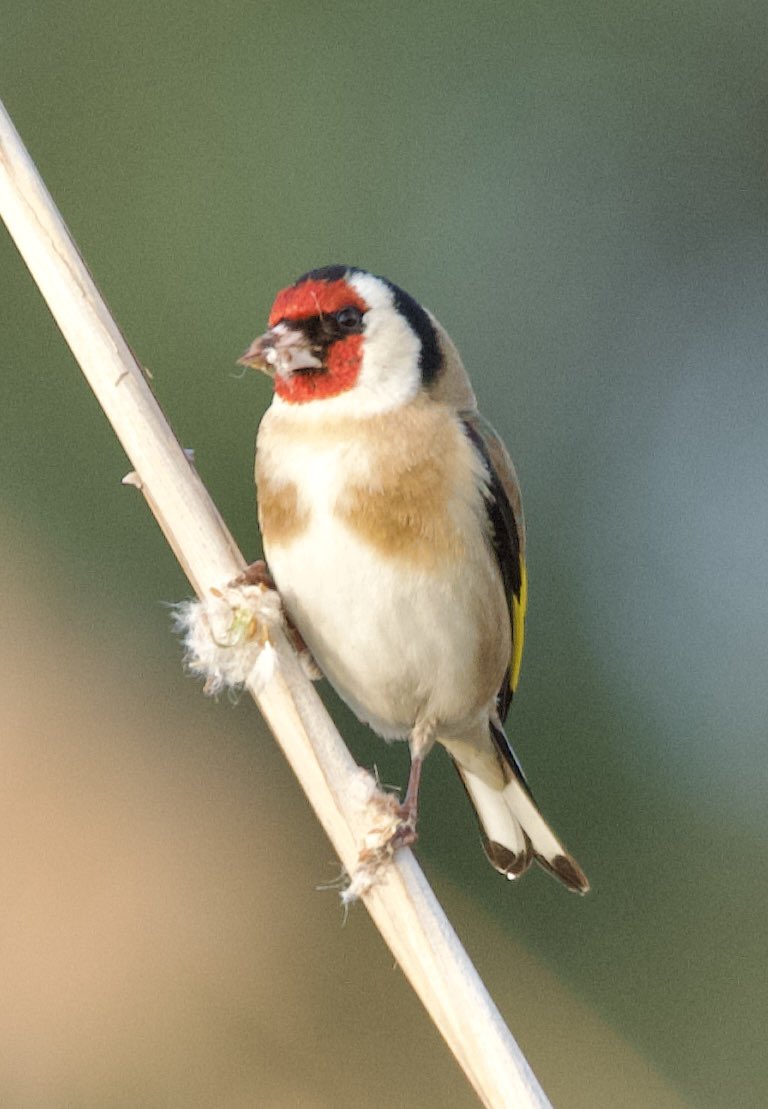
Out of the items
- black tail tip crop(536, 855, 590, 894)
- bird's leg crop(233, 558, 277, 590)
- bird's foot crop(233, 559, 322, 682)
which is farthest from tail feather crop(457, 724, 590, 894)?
bird's leg crop(233, 558, 277, 590)

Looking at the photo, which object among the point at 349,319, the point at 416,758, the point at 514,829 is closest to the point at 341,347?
the point at 349,319

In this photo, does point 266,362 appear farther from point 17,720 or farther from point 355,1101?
point 355,1101

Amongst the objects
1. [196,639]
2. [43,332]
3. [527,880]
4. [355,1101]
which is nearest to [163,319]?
[43,332]

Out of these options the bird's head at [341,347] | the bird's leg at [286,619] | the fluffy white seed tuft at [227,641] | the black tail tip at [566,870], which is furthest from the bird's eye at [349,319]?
the black tail tip at [566,870]

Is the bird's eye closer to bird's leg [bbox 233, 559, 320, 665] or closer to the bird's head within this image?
the bird's head

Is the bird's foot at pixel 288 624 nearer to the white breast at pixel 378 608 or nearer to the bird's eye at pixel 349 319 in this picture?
the white breast at pixel 378 608

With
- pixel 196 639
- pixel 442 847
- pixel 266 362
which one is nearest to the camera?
pixel 196 639

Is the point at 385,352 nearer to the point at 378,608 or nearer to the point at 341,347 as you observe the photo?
the point at 341,347
